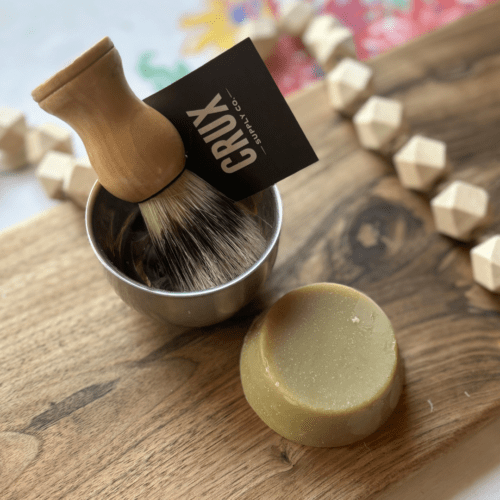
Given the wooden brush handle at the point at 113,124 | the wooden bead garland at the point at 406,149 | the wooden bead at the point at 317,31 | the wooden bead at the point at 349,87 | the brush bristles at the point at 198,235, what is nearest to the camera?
the wooden brush handle at the point at 113,124

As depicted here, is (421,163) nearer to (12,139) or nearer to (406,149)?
(406,149)

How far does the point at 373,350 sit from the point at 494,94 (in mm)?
487

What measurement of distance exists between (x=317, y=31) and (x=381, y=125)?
0.26 meters

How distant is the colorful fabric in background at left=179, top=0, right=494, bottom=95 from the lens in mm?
925

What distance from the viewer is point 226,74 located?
492 mm

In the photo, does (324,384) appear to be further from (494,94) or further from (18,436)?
(494,94)

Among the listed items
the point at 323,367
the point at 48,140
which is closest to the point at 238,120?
the point at 323,367

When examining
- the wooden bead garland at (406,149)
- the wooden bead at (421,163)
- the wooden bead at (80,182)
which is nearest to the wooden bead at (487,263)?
the wooden bead garland at (406,149)

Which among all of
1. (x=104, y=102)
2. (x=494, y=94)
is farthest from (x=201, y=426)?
(x=494, y=94)

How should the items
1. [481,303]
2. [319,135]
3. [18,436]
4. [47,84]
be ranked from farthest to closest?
[319,135] → [481,303] → [18,436] → [47,84]

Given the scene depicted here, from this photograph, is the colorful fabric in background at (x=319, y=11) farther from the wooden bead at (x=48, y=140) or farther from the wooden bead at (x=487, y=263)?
the wooden bead at (x=487, y=263)

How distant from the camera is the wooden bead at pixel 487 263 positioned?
0.61 metres

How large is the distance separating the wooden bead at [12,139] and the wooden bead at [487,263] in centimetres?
63

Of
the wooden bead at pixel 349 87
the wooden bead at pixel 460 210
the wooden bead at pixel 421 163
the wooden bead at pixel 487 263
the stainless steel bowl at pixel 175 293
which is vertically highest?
the stainless steel bowl at pixel 175 293
